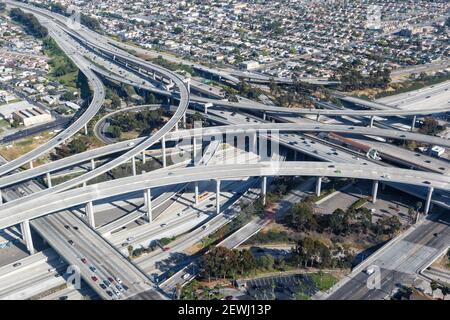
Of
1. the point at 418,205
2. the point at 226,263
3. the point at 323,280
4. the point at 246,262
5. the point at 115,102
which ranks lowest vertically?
the point at 323,280

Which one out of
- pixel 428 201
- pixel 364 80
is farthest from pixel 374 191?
pixel 364 80

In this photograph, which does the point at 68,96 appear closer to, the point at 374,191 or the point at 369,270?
the point at 374,191

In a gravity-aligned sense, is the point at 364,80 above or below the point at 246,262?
above

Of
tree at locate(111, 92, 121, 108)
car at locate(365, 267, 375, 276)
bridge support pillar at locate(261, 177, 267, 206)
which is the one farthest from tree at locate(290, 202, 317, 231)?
tree at locate(111, 92, 121, 108)

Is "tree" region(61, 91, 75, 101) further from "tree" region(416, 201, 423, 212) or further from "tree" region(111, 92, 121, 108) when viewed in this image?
"tree" region(416, 201, 423, 212)
